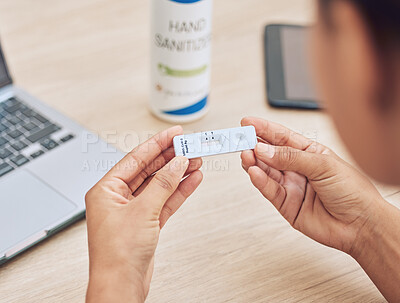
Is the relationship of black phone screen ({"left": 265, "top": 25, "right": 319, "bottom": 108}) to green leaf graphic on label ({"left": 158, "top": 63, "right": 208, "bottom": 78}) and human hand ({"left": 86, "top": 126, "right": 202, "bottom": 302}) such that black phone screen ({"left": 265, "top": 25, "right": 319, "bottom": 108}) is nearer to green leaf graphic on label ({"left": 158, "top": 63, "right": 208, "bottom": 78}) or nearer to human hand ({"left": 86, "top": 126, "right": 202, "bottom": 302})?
green leaf graphic on label ({"left": 158, "top": 63, "right": 208, "bottom": 78})

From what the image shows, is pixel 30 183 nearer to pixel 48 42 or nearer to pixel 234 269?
pixel 234 269

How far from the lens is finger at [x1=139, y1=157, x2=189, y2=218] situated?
22.1 inches

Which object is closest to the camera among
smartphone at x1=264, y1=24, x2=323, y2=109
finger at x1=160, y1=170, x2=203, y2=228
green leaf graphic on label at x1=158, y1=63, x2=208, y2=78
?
finger at x1=160, y1=170, x2=203, y2=228

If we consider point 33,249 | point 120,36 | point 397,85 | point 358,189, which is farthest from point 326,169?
point 120,36

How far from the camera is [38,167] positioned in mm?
713

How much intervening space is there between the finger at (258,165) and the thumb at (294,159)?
14mm

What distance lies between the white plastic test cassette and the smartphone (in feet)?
0.69

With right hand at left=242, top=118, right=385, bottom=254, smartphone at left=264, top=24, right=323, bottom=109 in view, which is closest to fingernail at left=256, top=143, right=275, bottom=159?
right hand at left=242, top=118, right=385, bottom=254

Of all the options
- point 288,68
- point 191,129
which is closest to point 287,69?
point 288,68

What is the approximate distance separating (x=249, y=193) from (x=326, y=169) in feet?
0.45

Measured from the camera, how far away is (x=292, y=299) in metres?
0.60

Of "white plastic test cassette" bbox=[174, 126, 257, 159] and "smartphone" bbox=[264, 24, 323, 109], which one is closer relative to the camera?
"white plastic test cassette" bbox=[174, 126, 257, 159]

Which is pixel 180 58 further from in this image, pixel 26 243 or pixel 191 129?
pixel 26 243

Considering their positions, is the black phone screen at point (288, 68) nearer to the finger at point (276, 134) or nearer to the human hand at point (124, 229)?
the finger at point (276, 134)
